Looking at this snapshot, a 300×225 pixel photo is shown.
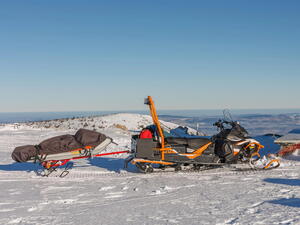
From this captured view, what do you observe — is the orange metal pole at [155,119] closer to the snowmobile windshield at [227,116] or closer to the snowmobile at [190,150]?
the snowmobile at [190,150]

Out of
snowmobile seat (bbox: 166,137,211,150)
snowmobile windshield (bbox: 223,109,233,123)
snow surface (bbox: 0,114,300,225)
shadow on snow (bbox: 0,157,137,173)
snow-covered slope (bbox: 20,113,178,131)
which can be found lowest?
shadow on snow (bbox: 0,157,137,173)

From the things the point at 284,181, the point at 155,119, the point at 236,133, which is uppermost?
the point at 155,119

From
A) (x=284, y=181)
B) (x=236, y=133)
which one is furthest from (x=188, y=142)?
(x=284, y=181)

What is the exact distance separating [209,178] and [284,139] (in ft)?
13.8

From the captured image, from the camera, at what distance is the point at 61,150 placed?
815 cm

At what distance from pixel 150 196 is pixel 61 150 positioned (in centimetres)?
316

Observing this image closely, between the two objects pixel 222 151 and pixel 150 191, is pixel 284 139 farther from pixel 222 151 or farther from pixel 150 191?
pixel 150 191

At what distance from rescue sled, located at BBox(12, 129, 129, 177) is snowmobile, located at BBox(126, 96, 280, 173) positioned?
1029 mm

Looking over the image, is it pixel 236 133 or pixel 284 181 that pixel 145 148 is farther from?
pixel 284 181

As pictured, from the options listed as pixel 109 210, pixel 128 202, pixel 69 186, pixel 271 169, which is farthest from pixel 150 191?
pixel 271 169

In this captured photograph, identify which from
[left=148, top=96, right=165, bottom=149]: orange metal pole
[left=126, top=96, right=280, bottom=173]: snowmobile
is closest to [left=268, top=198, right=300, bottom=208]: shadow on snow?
[left=126, top=96, right=280, bottom=173]: snowmobile

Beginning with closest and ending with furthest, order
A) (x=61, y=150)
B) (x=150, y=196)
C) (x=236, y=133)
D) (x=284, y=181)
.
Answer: (x=150, y=196), (x=284, y=181), (x=61, y=150), (x=236, y=133)

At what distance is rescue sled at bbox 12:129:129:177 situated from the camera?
793 centimetres

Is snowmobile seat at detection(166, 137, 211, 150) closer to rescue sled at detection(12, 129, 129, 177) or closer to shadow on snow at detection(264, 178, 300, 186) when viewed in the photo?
rescue sled at detection(12, 129, 129, 177)
